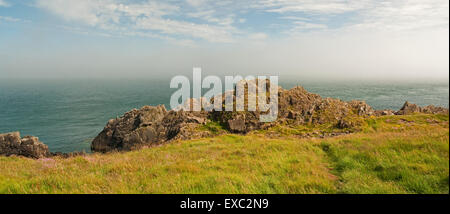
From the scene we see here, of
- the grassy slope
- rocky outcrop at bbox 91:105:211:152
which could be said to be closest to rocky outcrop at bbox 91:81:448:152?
rocky outcrop at bbox 91:105:211:152

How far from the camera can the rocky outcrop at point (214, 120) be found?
41719 mm

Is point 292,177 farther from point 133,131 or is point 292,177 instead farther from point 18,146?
point 18,146

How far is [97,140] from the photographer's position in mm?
49875

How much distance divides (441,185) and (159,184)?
29.0 ft

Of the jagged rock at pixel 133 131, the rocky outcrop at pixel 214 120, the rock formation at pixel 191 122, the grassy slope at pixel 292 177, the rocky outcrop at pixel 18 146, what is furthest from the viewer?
the jagged rock at pixel 133 131

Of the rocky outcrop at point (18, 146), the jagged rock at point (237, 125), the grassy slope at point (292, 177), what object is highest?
the grassy slope at point (292, 177)

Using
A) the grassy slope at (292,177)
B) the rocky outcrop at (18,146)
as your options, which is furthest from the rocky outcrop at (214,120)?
the grassy slope at (292,177)

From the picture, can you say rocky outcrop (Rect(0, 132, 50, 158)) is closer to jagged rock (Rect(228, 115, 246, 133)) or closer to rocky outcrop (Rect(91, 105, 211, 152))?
rocky outcrop (Rect(91, 105, 211, 152))

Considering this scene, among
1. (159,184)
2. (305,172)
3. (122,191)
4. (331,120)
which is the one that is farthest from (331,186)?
(331,120)

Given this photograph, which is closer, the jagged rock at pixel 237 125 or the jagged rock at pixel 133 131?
the jagged rock at pixel 133 131

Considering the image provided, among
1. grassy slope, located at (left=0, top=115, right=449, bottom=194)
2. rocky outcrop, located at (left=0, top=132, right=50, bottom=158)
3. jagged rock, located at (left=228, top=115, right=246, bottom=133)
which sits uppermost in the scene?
grassy slope, located at (left=0, top=115, right=449, bottom=194)

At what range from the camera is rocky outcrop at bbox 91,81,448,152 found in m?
41.7

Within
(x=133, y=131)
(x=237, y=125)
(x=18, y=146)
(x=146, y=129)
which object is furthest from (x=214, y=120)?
(x=18, y=146)

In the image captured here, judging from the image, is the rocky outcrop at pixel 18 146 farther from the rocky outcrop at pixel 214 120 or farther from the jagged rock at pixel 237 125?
the jagged rock at pixel 237 125
